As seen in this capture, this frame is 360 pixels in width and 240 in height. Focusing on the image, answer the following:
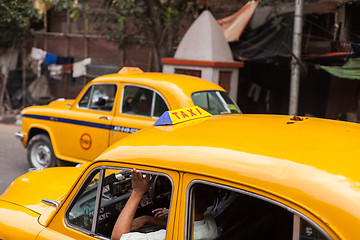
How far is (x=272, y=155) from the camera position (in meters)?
1.96

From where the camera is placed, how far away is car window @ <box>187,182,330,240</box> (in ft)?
7.01

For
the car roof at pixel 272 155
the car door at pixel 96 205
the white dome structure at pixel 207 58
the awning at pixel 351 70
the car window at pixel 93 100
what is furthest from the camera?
the white dome structure at pixel 207 58

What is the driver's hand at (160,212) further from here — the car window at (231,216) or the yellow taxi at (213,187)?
the car window at (231,216)

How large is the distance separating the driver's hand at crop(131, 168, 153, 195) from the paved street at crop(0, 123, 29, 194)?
4540 mm

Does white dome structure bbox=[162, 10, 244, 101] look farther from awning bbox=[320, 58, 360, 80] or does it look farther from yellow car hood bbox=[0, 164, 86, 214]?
yellow car hood bbox=[0, 164, 86, 214]

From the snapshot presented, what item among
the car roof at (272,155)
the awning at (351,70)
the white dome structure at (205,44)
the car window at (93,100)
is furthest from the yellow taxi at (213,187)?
the white dome structure at (205,44)

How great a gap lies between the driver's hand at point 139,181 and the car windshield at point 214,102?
3520mm

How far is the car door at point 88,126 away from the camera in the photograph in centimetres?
631

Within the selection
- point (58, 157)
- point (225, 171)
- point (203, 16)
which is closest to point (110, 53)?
point (203, 16)

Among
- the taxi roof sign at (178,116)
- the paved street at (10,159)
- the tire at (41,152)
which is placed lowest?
the paved street at (10,159)

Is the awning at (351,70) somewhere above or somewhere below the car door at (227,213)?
above

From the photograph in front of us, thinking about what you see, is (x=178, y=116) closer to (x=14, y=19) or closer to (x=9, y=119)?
(x=14, y=19)

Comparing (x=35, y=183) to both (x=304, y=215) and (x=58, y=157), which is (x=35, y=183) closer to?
(x=304, y=215)

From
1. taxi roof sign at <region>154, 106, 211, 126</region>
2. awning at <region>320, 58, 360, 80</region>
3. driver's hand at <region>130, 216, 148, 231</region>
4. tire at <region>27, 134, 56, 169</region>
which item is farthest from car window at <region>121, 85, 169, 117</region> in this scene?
awning at <region>320, 58, 360, 80</region>
